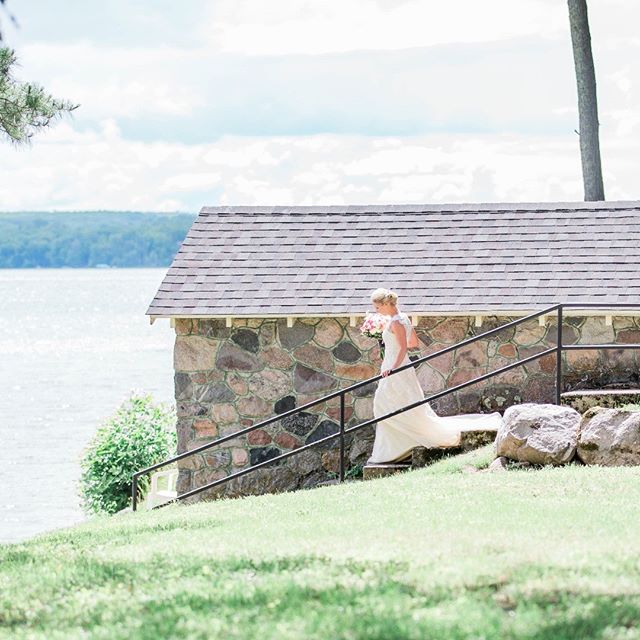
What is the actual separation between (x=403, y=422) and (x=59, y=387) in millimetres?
48913

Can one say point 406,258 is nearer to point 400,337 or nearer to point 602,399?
point 400,337

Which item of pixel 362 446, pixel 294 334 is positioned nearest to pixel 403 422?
pixel 362 446

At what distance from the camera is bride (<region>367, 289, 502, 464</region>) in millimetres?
15047

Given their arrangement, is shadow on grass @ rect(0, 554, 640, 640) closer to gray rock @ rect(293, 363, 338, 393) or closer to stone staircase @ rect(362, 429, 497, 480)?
stone staircase @ rect(362, 429, 497, 480)

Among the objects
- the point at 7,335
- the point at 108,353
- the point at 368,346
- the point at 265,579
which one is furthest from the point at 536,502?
the point at 7,335

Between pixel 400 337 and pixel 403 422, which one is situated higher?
pixel 400 337

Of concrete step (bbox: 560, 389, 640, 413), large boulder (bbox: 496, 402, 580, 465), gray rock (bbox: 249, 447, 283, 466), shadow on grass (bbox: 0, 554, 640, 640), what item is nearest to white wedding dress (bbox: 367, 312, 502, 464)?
concrete step (bbox: 560, 389, 640, 413)

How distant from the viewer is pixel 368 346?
17.1 metres

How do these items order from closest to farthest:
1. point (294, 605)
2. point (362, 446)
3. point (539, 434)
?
point (294, 605)
point (539, 434)
point (362, 446)

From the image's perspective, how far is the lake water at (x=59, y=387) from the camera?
31609mm

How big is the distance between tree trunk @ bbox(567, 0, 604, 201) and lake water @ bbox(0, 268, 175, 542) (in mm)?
11112

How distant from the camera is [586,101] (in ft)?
77.8

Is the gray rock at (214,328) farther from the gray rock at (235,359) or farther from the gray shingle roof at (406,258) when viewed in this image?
the gray shingle roof at (406,258)

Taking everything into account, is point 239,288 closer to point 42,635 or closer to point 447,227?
point 447,227
